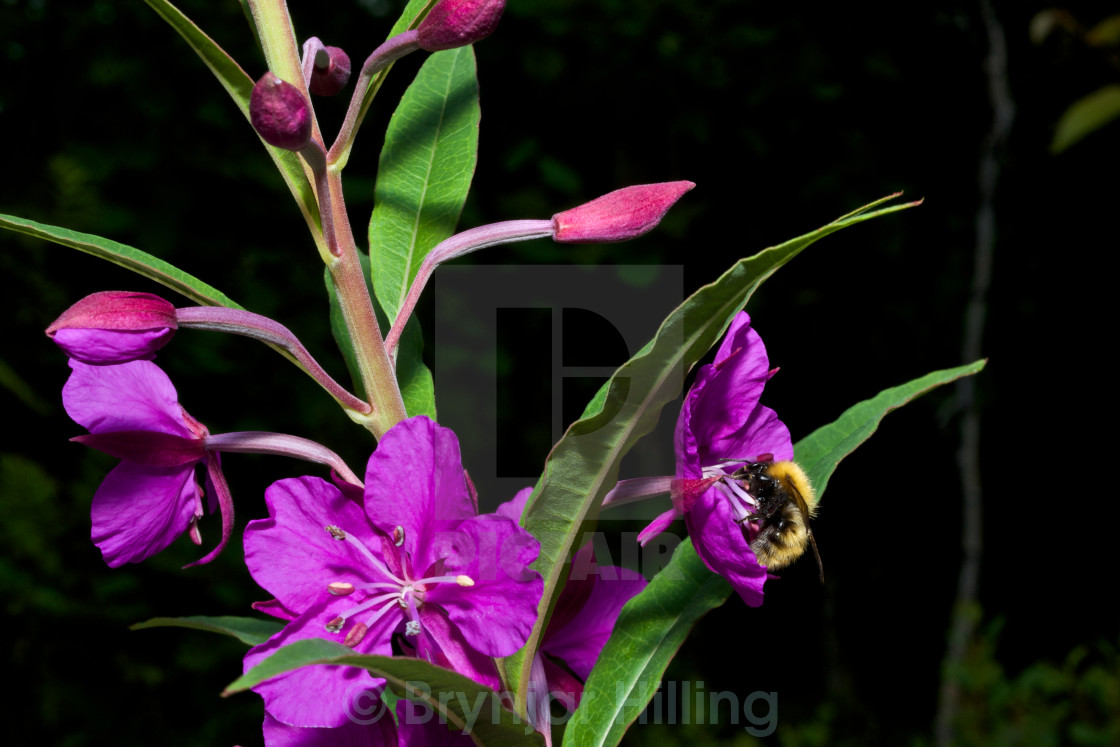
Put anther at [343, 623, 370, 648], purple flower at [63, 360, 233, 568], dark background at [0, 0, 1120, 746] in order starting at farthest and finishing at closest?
dark background at [0, 0, 1120, 746] → purple flower at [63, 360, 233, 568] → anther at [343, 623, 370, 648]

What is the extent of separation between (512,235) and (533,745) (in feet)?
2.00

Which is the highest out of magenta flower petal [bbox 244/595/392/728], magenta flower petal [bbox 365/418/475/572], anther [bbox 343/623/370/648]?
magenta flower petal [bbox 365/418/475/572]

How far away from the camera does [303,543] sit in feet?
3.50

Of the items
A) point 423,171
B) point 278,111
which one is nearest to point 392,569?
point 278,111

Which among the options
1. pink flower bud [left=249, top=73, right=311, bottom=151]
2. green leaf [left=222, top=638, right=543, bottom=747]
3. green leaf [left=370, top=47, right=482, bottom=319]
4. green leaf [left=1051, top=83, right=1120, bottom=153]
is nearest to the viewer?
green leaf [left=222, top=638, right=543, bottom=747]

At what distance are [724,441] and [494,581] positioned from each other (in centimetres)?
40

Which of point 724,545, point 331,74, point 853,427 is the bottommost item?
point 724,545

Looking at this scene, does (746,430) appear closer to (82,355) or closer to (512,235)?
(512,235)

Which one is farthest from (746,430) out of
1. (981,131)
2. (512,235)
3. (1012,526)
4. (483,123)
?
(1012,526)

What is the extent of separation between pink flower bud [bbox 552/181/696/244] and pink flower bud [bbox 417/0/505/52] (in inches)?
9.6

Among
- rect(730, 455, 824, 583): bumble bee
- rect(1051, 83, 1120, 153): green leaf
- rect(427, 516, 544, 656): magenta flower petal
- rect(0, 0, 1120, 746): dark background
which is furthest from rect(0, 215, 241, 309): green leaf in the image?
rect(1051, 83, 1120, 153): green leaf

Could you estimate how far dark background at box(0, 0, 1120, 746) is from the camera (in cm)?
398

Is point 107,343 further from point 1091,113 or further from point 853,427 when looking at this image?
point 1091,113

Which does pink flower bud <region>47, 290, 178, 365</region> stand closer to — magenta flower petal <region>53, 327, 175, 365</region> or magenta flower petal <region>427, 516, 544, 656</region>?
magenta flower petal <region>53, 327, 175, 365</region>
